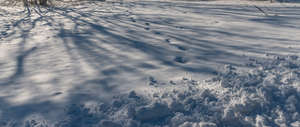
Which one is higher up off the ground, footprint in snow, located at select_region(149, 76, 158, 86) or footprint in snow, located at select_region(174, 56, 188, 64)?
footprint in snow, located at select_region(174, 56, 188, 64)

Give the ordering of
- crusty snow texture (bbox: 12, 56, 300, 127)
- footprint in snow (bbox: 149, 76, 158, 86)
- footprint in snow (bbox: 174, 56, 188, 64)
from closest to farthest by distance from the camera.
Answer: crusty snow texture (bbox: 12, 56, 300, 127) < footprint in snow (bbox: 149, 76, 158, 86) < footprint in snow (bbox: 174, 56, 188, 64)

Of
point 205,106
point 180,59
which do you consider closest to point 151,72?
point 180,59

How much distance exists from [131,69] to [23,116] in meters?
1.25

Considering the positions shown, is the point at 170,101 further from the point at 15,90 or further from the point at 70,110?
the point at 15,90

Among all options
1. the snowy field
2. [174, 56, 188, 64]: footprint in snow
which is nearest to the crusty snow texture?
the snowy field

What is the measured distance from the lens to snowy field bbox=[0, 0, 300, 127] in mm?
2236

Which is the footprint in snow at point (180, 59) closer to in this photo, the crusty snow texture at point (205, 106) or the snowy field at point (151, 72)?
the snowy field at point (151, 72)

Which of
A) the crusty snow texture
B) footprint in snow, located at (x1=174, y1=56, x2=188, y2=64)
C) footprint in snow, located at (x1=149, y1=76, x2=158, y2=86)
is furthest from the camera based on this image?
footprint in snow, located at (x1=174, y1=56, x2=188, y2=64)

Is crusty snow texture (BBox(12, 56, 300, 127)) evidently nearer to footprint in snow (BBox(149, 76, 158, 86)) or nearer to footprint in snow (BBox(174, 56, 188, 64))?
footprint in snow (BBox(149, 76, 158, 86))

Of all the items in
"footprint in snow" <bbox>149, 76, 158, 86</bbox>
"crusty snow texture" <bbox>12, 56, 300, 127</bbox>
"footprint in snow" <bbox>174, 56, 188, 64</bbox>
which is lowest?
"crusty snow texture" <bbox>12, 56, 300, 127</bbox>

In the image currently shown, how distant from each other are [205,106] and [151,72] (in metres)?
0.86

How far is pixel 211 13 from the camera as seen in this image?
6027 mm

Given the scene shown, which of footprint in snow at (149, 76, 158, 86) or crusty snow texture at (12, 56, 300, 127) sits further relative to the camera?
footprint in snow at (149, 76, 158, 86)

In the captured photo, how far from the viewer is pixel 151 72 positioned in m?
3.02
